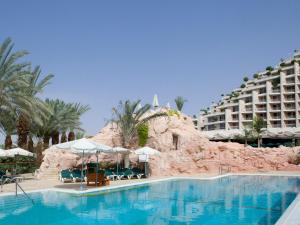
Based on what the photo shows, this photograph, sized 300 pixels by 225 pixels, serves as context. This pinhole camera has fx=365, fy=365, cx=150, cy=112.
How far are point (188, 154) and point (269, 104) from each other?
64.8 m

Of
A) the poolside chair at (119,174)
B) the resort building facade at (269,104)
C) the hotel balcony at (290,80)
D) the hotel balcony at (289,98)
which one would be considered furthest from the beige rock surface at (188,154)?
→ the hotel balcony at (290,80)

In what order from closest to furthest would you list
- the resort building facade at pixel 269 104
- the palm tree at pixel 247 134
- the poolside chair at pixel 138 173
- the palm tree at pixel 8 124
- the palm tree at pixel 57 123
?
1. the poolside chair at pixel 138 173
2. the palm tree at pixel 8 124
3. the palm tree at pixel 57 123
4. the palm tree at pixel 247 134
5. the resort building facade at pixel 269 104

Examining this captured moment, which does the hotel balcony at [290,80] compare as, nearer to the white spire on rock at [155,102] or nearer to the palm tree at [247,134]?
the palm tree at [247,134]

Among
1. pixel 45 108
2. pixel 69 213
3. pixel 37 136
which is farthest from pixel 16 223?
pixel 37 136

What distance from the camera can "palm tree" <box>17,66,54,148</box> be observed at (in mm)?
26062

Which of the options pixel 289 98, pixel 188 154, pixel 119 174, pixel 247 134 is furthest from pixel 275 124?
pixel 119 174

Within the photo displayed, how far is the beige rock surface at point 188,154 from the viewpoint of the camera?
27.0 metres

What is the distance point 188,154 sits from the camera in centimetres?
2867

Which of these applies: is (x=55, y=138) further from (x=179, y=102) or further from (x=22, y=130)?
(x=179, y=102)

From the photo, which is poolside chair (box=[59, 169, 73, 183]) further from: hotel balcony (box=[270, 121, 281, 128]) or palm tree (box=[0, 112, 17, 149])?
hotel balcony (box=[270, 121, 281, 128])

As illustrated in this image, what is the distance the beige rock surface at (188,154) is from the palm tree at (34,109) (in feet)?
10.5

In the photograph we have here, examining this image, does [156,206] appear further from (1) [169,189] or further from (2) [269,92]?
(2) [269,92]

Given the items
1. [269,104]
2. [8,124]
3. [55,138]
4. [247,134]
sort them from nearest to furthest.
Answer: [8,124]
[55,138]
[247,134]
[269,104]

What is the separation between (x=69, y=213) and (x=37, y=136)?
972 inches
